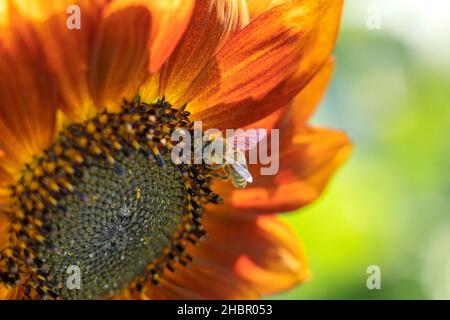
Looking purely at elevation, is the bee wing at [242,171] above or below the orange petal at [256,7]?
below

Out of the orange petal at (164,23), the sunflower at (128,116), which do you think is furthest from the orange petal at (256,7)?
the orange petal at (164,23)

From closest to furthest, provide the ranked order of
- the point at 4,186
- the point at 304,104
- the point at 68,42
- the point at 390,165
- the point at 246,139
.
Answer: the point at 68,42
the point at 4,186
the point at 246,139
the point at 304,104
the point at 390,165

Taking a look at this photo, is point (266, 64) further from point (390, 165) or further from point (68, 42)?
point (390, 165)

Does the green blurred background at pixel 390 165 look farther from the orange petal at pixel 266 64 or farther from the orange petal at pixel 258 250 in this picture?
the orange petal at pixel 266 64

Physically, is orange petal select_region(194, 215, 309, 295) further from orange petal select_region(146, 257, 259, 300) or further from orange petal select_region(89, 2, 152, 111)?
orange petal select_region(89, 2, 152, 111)

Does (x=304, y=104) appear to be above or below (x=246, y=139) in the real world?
above

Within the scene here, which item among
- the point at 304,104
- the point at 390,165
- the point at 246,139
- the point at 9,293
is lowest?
the point at 9,293

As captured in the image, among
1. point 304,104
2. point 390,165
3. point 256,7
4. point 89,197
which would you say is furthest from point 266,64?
point 390,165
